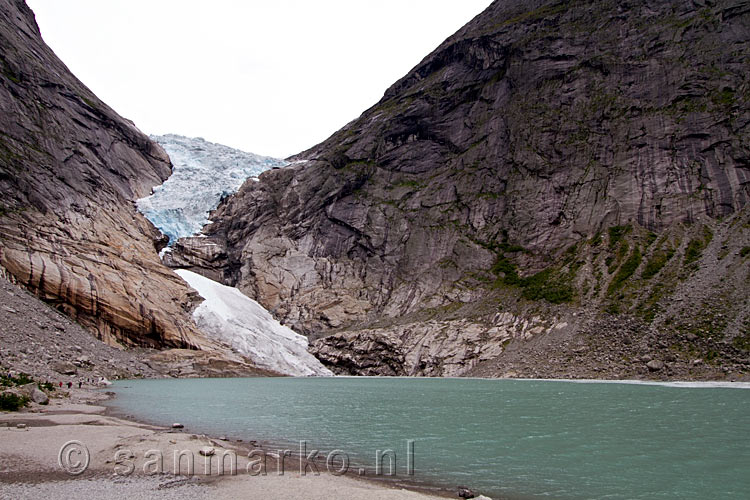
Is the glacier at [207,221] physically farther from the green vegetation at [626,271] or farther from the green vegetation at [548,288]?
the green vegetation at [626,271]

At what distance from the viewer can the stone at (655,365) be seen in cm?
4359

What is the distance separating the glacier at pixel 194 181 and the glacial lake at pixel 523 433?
68.8m

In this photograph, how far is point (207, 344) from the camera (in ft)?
195

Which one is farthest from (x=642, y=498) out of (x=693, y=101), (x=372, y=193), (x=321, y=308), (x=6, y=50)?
(x=6, y=50)

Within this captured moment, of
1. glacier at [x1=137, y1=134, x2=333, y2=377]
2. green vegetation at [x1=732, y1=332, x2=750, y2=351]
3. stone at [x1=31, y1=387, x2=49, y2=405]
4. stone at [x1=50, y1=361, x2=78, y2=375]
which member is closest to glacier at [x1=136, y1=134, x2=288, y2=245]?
glacier at [x1=137, y1=134, x2=333, y2=377]

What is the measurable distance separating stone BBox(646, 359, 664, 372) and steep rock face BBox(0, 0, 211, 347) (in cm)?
4785

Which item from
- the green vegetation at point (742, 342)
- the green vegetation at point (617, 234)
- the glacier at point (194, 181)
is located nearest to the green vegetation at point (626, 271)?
the green vegetation at point (617, 234)

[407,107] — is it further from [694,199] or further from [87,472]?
[87,472]

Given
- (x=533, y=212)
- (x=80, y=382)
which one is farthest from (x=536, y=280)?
(x=80, y=382)

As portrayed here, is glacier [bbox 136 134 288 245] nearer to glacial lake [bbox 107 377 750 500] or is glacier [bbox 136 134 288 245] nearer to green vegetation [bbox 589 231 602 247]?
glacial lake [bbox 107 377 750 500]

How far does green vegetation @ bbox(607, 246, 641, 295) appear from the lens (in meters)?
57.4

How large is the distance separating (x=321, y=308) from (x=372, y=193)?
84.6ft

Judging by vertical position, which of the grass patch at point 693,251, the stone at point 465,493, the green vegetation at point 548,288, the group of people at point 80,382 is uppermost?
the grass patch at point 693,251

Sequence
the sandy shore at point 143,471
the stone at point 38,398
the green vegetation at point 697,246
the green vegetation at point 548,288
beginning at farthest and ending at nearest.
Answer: the green vegetation at point 548,288
the green vegetation at point 697,246
the stone at point 38,398
the sandy shore at point 143,471
